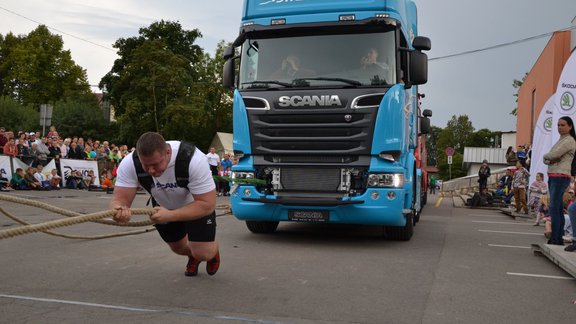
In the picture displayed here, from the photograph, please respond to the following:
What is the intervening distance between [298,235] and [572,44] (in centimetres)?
1967

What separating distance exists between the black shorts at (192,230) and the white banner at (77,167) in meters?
15.7

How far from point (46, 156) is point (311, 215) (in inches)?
542

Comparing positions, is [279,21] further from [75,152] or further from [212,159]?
[75,152]

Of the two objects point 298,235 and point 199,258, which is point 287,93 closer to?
point 298,235

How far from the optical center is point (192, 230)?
5441mm

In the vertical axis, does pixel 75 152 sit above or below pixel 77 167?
above

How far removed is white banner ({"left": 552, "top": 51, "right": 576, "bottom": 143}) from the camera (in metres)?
10.9

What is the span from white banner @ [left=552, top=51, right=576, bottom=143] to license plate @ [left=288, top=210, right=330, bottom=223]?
5657mm

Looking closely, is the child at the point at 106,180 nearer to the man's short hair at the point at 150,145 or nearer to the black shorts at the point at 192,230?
the black shorts at the point at 192,230

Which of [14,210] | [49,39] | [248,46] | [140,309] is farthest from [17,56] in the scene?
[140,309]

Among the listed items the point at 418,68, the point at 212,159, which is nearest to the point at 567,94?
the point at 418,68

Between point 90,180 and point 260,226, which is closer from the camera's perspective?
point 260,226

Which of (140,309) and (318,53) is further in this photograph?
(318,53)

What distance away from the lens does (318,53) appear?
8.28m
